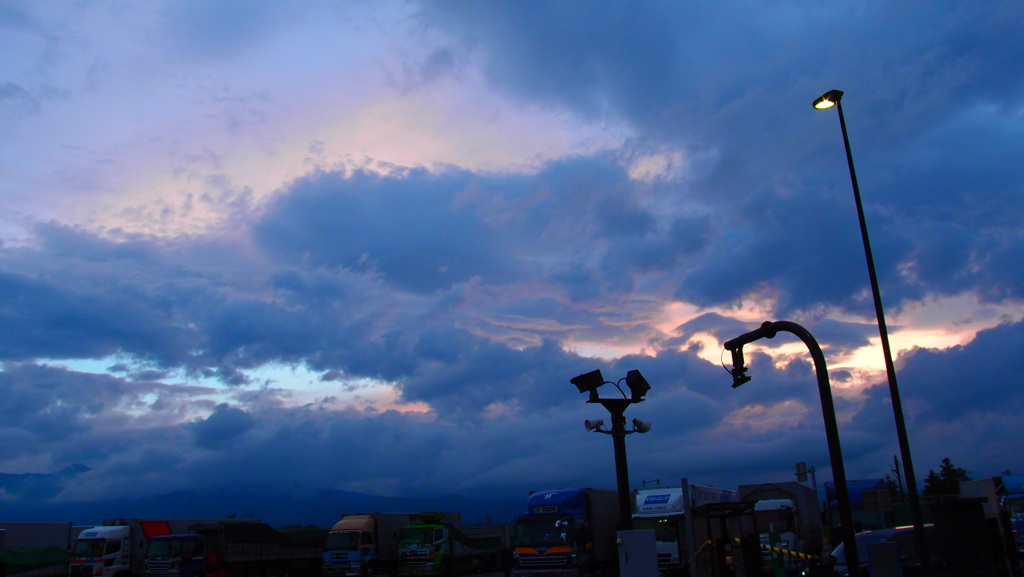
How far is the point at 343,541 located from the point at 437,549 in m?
4.75

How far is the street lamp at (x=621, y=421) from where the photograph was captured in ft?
56.3

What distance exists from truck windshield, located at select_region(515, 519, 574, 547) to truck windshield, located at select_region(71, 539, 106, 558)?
21.3 meters

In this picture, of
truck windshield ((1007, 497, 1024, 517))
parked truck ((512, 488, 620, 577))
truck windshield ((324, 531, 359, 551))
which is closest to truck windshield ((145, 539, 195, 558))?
truck windshield ((324, 531, 359, 551))

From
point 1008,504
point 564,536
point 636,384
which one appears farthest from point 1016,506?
point 636,384

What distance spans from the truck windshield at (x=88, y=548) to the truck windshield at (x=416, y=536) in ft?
45.4

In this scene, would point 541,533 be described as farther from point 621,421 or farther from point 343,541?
point 343,541

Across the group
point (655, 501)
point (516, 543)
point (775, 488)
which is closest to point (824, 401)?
point (516, 543)

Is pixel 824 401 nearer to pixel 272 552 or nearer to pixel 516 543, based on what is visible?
pixel 516 543

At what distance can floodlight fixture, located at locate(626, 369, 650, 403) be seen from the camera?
17969mm

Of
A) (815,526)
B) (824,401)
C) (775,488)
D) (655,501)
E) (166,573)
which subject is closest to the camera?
(824,401)

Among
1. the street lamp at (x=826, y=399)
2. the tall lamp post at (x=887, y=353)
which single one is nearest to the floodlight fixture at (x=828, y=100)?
the tall lamp post at (x=887, y=353)

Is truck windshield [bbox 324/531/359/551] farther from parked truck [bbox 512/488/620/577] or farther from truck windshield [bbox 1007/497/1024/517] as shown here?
truck windshield [bbox 1007/497/1024/517]

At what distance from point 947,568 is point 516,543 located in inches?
568

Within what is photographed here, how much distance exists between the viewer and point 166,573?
33.2 meters
